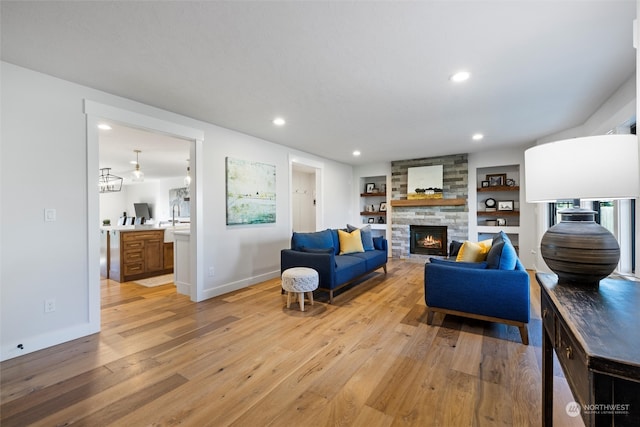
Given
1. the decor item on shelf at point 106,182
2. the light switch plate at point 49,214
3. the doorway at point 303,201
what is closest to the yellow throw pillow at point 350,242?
the doorway at point 303,201

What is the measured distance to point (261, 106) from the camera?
3150 millimetres

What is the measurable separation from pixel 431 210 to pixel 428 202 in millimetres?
215

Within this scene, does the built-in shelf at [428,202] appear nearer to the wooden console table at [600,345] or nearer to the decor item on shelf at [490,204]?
the decor item on shelf at [490,204]

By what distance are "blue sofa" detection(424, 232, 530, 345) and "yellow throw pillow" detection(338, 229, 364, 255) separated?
73.0 inches

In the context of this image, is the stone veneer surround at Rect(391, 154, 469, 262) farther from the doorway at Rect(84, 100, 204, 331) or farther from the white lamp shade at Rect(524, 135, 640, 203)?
the white lamp shade at Rect(524, 135, 640, 203)

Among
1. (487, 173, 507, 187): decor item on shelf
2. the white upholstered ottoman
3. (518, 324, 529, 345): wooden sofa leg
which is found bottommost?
(518, 324, 529, 345): wooden sofa leg

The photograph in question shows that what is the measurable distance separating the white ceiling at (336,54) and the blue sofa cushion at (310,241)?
1694 millimetres

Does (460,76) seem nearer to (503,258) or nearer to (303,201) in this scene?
(503,258)

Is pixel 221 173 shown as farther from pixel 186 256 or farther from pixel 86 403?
pixel 86 403

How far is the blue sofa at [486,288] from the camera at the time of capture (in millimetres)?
2486

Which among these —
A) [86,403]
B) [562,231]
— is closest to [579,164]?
[562,231]

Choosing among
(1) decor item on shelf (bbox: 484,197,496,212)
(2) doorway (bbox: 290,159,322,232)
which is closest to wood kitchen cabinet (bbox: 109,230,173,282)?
(2) doorway (bbox: 290,159,322,232)

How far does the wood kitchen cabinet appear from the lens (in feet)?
15.1

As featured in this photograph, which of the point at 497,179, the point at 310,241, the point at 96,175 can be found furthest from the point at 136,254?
the point at 497,179
